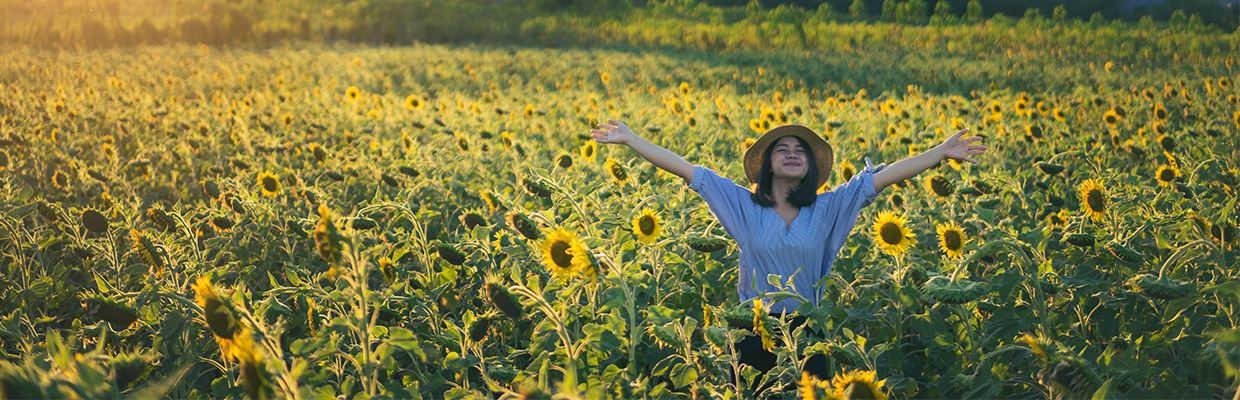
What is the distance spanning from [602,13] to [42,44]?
20.1 m

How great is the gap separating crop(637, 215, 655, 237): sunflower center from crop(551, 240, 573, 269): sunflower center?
0.65m

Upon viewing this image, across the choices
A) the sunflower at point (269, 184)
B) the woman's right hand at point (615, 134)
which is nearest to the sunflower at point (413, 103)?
the sunflower at point (269, 184)

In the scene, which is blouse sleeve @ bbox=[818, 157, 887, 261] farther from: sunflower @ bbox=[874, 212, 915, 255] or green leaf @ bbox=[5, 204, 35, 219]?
green leaf @ bbox=[5, 204, 35, 219]

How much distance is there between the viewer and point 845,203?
→ 2.58 metres

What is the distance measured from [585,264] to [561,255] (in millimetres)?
148

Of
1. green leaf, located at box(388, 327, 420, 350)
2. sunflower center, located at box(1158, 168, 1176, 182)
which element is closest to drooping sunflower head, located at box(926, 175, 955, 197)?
sunflower center, located at box(1158, 168, 1176, 182)

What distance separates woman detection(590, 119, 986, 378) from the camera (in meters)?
2.54

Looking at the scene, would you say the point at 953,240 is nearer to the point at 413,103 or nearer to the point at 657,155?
the point at 657,155

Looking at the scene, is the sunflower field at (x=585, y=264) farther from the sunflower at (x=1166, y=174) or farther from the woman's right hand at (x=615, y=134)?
the woman's right hand at (x=615, y=134)

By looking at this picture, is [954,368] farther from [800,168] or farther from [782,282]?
[800,168]

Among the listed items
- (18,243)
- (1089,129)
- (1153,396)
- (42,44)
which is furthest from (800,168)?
(42,44)

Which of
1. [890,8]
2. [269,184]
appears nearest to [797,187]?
[269,184]

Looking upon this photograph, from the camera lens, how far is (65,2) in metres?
28.4

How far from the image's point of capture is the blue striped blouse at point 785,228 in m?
2.54
